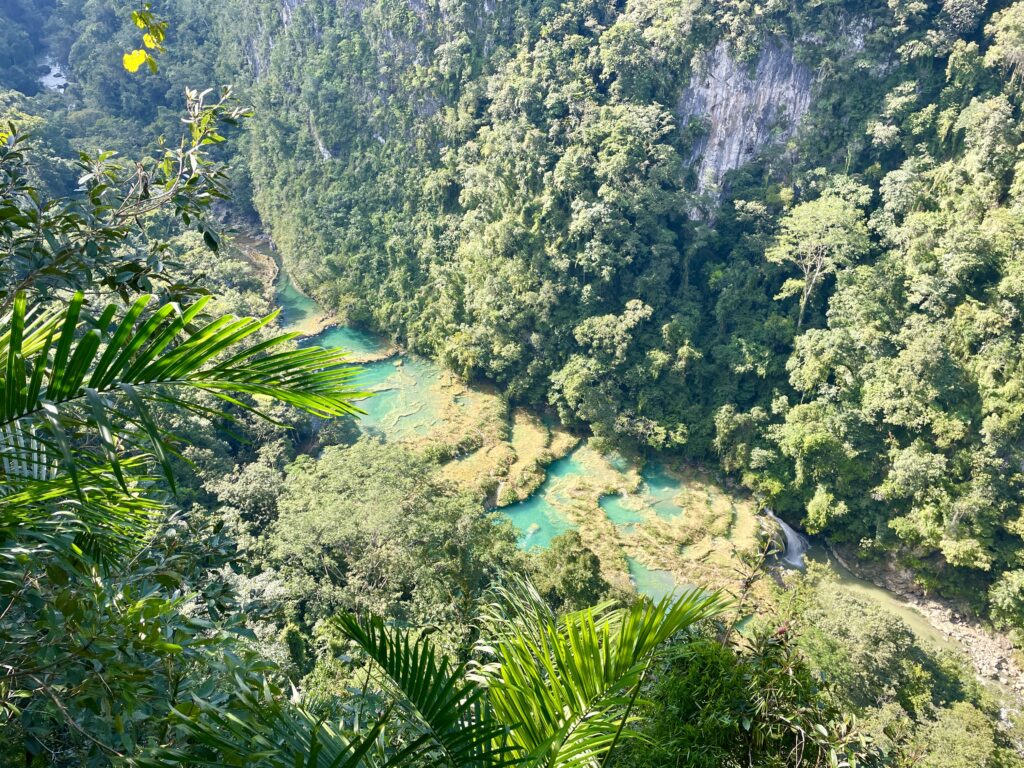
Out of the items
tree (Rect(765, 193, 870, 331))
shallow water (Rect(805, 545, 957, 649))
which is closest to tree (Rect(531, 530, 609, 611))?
shallow water (Rect(805, 545, 957, 649))

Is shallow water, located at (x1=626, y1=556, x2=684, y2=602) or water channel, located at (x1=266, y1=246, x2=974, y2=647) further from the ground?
water channel, located at (x1=266, y1=246, x2=974, y2=647)

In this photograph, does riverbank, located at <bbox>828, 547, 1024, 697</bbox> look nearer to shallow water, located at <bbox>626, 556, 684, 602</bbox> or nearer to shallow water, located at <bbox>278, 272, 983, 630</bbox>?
shallow water, located at <bbox>278, 272, 983, 630</bbox>

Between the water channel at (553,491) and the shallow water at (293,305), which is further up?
the shallow water at (293,305)

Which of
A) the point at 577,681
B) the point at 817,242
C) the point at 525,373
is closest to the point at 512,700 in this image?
the point at 577,681

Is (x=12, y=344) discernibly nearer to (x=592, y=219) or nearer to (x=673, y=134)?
(x=592, y=219)

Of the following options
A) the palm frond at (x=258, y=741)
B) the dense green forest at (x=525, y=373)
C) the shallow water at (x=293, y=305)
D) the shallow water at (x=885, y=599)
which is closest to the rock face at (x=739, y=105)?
the dense green forest at (x=525, y=373)

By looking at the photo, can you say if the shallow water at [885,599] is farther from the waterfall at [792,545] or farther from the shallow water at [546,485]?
the waterfall at [792,545]
